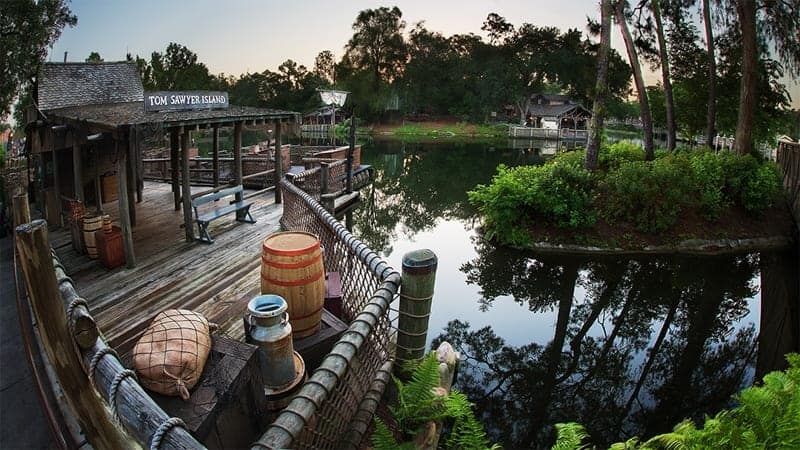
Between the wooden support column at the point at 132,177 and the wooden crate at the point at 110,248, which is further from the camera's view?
the wooden support column at the point at 132,177

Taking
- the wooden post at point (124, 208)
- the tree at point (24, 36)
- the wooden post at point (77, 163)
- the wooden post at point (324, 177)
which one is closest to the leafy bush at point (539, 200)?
the wooden post at point (324, 177)

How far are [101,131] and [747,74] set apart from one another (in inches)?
681

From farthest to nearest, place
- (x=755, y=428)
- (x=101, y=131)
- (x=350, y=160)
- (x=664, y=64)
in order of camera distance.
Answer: (x=664, y=64), (x=350, y=160), (x=101, y=131), (x=755, y=428)

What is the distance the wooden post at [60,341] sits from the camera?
1.96 m

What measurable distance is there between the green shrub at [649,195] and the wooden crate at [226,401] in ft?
40.0

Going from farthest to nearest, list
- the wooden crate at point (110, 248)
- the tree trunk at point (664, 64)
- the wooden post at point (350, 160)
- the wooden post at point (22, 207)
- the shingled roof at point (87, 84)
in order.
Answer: the tree trunk at point (664, 64)
the wooden post at point (350, 160)
the shingled roof at point (87, 84)
the wooden crate at point (110, 248)
the wooden post at point (22, 207)

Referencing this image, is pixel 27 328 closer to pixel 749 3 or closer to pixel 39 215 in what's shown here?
pixel 39 215

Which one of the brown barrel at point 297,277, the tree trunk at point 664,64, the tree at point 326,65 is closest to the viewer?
the brown barrel at point 297,277

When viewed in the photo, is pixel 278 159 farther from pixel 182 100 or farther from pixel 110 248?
pixel 110 248

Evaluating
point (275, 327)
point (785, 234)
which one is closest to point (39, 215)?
point (275, 327)

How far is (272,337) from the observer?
330 centimetres

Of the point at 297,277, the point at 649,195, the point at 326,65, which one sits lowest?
the point at 297,277

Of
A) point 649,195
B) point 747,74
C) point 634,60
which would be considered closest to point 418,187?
point 634,60

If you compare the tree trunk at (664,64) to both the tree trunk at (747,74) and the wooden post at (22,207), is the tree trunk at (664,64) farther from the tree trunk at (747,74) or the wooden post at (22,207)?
the wooden post at (22,207)
